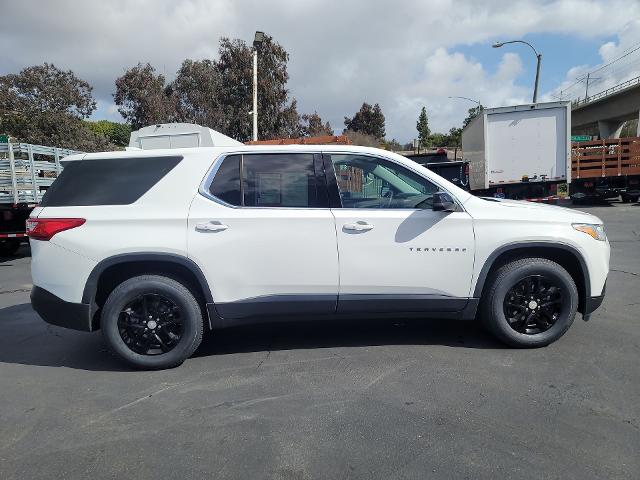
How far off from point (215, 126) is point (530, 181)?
1855cm

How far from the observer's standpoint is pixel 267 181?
412 cm

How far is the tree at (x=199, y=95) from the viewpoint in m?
28.5

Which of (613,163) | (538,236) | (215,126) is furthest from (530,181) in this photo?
(215,126)

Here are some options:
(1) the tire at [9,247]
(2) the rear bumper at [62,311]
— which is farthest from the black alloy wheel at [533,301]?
(1) the tire at [9,247]

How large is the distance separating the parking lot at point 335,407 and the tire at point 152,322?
0.17 m

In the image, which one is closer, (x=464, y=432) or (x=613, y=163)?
(x=464, y=432)

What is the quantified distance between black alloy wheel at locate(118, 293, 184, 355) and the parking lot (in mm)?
254

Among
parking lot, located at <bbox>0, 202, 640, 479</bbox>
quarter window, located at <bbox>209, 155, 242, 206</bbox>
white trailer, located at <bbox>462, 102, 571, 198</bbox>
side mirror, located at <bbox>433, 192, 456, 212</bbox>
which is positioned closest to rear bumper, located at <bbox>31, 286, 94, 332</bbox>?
parking lot, located at <bbox>0, 202, 640, 479</bbox>

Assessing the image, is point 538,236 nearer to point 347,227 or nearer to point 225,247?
point 347,227

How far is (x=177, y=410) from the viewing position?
3.36 meters

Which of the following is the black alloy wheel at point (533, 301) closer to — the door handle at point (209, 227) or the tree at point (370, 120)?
the door handle at point (209, 227)

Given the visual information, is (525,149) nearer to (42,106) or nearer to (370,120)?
(42,106)

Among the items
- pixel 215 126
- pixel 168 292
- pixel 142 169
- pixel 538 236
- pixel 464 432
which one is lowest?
pixel 464 432

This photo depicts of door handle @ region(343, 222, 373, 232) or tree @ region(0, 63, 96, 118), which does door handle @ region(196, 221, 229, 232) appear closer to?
door handle @ region(343, 222, 373, 232)
